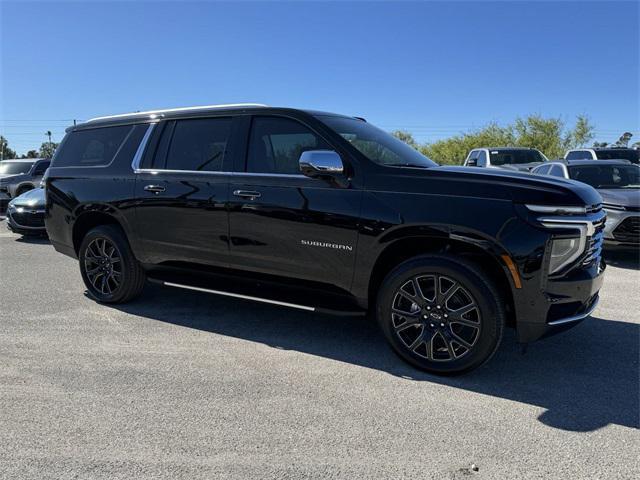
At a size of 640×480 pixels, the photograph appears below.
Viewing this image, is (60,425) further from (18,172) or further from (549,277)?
(18,172)

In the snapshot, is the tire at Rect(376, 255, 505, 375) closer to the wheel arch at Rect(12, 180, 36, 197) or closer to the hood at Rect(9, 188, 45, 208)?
the hood at Rect(9, 188, 45, 208)

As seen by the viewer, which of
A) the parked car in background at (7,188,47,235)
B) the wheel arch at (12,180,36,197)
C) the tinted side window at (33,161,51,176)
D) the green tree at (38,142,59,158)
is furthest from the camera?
the green tree at (38,142,59,158)

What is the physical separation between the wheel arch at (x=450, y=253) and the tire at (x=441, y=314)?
12cm

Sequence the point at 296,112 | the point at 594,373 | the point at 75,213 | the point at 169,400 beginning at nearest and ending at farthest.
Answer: the point at 169,400 < the point at 594,373 < the point at 296,112 < the point at 75,213

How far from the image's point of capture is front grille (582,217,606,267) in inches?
135

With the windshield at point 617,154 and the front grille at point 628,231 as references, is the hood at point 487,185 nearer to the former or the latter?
the front grille at point 628,231

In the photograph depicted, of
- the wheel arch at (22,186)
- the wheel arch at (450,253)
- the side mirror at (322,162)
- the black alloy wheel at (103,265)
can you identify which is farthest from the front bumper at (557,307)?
the wheel arch at (22,186)

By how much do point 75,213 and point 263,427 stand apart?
3678 millimetres

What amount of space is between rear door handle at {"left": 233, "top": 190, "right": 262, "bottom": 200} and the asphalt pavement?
4.07ft

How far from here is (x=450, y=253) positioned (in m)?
3.58

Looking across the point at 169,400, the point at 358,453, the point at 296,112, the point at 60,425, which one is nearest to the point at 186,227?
the point at 296,112

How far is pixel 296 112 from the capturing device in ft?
13.8

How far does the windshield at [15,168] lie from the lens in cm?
1656

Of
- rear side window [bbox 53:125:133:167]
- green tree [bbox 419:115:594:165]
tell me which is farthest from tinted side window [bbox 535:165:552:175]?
green tree [bbox 419:115:594:165]
